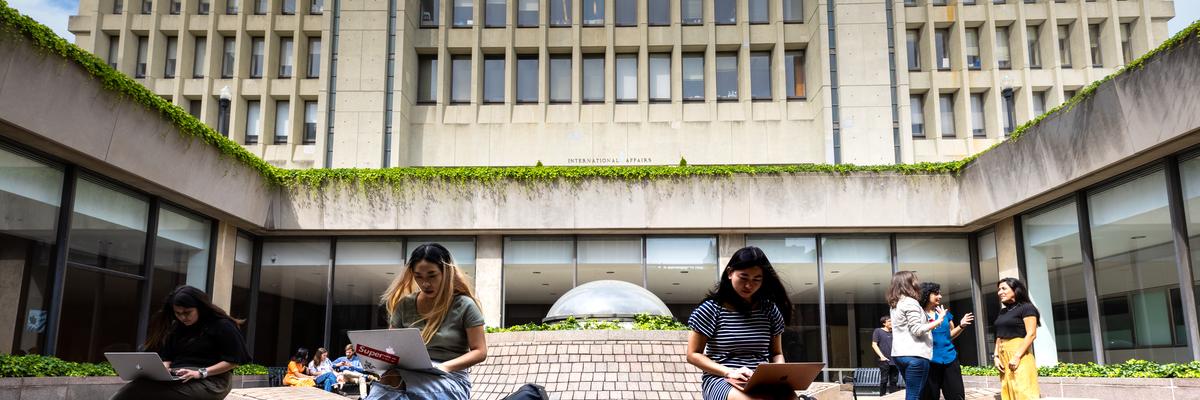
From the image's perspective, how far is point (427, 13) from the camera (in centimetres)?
2795

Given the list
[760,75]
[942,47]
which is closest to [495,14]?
[760,75]

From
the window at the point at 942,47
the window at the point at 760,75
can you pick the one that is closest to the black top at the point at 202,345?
the window at the point at 760,75

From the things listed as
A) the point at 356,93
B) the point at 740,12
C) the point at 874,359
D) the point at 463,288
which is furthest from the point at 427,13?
the point at 463,288

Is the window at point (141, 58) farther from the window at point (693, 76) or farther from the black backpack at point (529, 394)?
the black backpack at point (529, 394)

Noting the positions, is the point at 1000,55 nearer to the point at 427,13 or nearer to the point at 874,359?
the point at 874,359

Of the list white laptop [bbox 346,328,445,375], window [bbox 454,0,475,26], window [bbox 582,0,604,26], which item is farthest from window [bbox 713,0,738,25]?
white laptop [bbox 346,328,445,375]

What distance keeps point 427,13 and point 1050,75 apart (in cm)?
1904

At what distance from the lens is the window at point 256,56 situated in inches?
1158

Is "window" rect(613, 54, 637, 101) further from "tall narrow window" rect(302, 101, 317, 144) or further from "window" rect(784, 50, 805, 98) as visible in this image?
"tall narrow window" rect(302, 101, 317, 144)

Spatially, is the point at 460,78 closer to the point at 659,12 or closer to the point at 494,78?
the point at 494,78

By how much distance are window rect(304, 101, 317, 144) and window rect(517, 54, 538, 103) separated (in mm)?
6738

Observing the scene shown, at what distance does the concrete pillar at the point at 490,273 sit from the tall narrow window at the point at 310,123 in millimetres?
11324

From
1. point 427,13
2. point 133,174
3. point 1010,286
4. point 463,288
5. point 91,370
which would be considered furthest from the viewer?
point 427,13

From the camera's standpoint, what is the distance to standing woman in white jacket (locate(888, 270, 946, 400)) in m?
7.88
